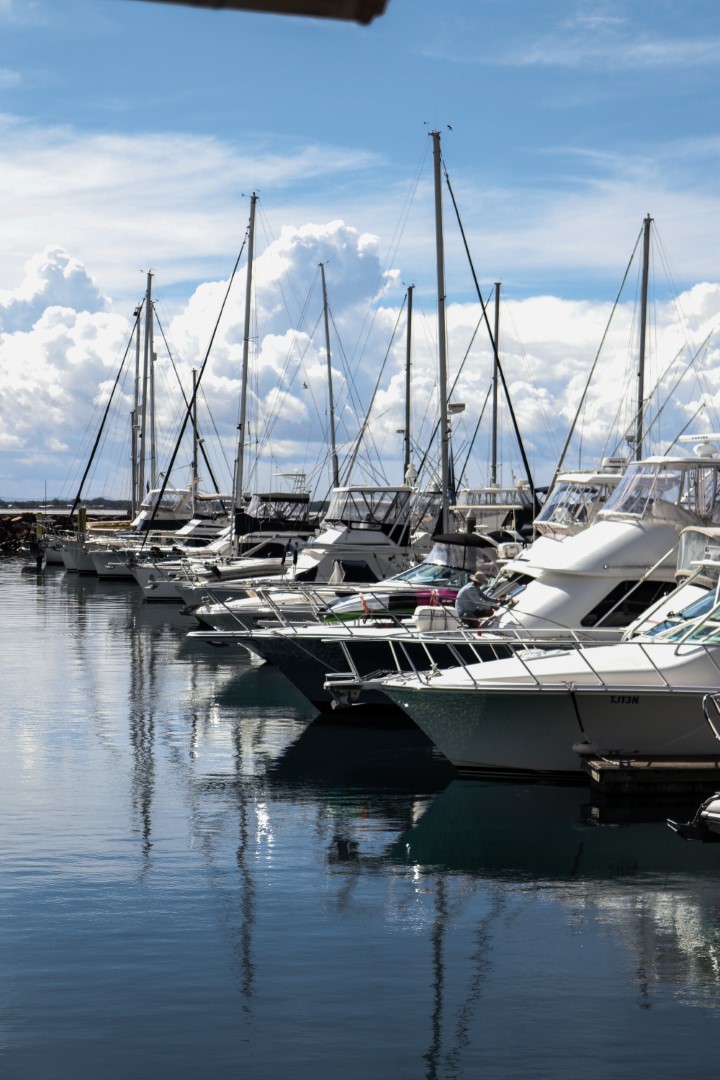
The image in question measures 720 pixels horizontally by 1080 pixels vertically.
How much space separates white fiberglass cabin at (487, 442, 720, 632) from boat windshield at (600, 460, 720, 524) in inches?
0.7

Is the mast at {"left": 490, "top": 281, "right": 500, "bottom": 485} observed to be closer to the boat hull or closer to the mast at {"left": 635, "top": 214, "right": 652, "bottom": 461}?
the mast at {"left": 635, "top": 214, "right": 652, "bottom": 461}

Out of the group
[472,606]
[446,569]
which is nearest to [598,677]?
[472,606]

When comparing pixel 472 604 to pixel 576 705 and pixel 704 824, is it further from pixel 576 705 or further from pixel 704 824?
pixel 704 824

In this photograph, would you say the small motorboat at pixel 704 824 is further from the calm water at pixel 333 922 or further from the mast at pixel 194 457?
the mast at pixel 194 457

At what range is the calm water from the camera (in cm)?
955

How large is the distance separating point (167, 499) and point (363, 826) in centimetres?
5589

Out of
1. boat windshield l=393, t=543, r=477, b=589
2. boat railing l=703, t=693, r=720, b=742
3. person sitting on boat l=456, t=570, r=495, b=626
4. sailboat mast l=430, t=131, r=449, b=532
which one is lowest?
boat railing l=703, t=693, r=720, b=742

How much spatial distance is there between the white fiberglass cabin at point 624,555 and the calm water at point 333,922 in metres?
3.35

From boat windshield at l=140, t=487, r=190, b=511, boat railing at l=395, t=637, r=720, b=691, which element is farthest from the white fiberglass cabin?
boat windshield at l=140, t=487, r=190, b=511

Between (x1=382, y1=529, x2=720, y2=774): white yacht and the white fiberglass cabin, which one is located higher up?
the white fiberglass cabin

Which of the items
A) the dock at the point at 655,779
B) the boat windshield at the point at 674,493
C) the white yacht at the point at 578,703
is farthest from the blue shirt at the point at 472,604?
the dock at the point at 655,779

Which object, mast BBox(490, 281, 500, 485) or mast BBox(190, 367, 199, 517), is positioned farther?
mast BBox(190, 367, 199, 517)

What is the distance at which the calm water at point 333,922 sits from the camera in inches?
376

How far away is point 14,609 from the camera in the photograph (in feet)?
160
